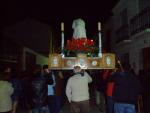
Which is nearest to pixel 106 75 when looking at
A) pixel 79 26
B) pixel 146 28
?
pixel 79 26

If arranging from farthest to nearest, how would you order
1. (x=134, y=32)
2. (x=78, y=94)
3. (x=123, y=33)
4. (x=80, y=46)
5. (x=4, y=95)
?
(x=123, y=33)
(x=134, y=32)
(x=80, y=46)
(x=4, y=95)
(x=78, y=94)

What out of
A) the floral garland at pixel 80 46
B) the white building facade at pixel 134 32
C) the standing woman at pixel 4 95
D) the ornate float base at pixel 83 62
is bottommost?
the standing woman at pixel 4 95

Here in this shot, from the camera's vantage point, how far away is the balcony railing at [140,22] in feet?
54.1

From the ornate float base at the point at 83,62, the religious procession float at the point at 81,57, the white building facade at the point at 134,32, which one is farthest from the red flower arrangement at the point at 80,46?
the white building facade at the point at 134,32

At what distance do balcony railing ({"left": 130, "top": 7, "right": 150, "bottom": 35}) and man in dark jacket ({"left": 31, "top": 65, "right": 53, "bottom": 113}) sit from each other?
9.33 meters

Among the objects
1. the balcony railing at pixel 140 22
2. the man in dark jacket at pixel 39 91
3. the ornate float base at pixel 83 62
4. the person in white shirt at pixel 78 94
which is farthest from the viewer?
the balcony railing at pixel 140 22

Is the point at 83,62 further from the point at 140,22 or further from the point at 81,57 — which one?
the point at 140,22

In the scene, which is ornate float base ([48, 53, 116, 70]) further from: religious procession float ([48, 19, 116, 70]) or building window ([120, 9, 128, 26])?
building window ([120, 9, 128, 26])

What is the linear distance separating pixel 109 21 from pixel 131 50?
26.7 ft

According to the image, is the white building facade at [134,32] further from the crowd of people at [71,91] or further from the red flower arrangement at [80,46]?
the crowd of people at [71,91]

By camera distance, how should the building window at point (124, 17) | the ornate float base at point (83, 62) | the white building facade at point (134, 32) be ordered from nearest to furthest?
1. the ornate float base at point (83, 62)
2. the white building facade at point (134, 32)
3. the building window at point (124, 17)

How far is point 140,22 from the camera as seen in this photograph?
17344 mm

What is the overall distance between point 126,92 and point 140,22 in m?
11.4

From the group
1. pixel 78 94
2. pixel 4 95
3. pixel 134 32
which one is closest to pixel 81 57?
pixel 78 94
